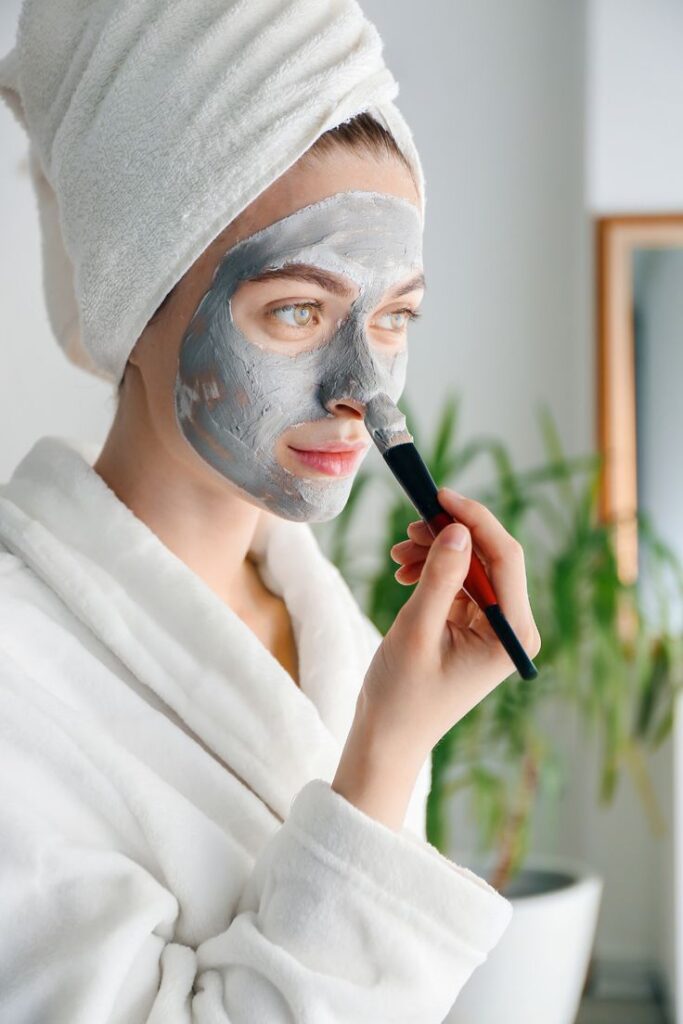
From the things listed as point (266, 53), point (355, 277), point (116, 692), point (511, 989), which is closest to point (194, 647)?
point (116, 692)

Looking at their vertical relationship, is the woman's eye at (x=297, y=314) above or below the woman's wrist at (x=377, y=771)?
above

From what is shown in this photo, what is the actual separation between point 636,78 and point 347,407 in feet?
5.86

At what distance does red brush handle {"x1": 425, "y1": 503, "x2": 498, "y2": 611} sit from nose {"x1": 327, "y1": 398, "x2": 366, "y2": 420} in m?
0.08

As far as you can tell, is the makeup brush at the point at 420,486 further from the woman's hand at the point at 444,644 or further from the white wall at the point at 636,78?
the white wall at the point at 636,78

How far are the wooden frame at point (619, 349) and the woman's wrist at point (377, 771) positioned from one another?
1654 millimetres

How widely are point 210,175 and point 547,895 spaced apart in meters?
1.43

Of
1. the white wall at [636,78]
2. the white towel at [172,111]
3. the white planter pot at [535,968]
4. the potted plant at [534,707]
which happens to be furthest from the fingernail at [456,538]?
the white wall at [636,78]

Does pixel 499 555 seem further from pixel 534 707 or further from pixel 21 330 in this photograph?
pixel 534 707

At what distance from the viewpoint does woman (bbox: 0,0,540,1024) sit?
23.2 inches

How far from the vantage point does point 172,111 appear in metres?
0.66

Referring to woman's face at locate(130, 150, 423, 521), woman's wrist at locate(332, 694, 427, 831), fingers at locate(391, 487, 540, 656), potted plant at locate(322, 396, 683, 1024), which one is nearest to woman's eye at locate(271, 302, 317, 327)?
woman's face at locate(130, 150, 423, 521)

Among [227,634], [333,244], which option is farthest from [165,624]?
[333,244]

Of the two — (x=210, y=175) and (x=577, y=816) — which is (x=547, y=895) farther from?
(x=210, y=175)

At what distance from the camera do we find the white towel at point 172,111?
65cm
